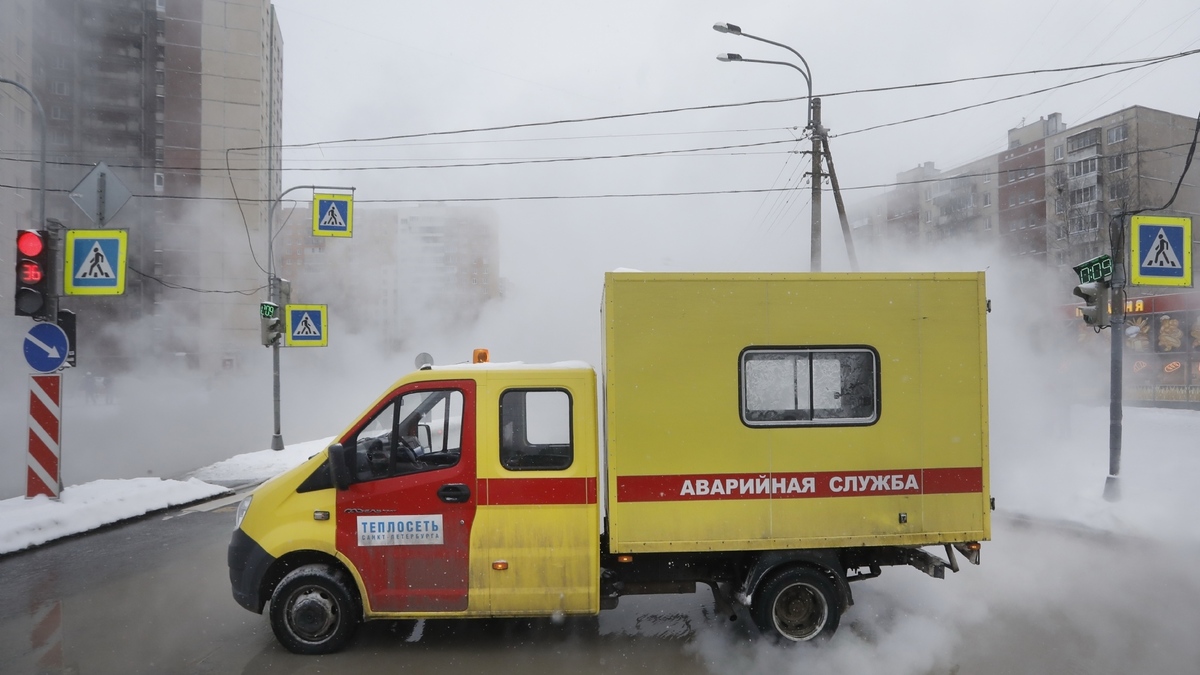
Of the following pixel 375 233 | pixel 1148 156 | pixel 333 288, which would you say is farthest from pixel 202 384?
pixel 1148 156

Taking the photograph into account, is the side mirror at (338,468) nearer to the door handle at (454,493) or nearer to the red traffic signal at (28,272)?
the door handle at (454,493)

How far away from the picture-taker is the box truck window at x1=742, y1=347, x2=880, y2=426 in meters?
4.62

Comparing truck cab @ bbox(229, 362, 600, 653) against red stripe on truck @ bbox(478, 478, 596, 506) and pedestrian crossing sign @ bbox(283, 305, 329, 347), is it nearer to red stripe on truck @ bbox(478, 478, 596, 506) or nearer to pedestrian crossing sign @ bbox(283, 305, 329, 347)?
red stripe on truck @ bbox(478, 478, 596, 506)

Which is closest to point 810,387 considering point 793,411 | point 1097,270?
point 793,411

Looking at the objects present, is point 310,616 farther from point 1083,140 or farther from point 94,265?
point 1083,140

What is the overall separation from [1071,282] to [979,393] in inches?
1350

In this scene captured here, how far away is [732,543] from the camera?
4566 millimetres

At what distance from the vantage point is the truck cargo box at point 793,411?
179 inches

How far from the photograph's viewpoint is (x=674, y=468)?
453 cm

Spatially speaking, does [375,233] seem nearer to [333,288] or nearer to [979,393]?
[333,288]

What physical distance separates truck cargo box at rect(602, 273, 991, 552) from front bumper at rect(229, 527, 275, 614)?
2.23 m

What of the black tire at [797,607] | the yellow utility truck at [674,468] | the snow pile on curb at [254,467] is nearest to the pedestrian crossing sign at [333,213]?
the snow pile on curb at [254,467]

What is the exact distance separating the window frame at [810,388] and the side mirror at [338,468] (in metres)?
2.48

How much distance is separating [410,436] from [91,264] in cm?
680
